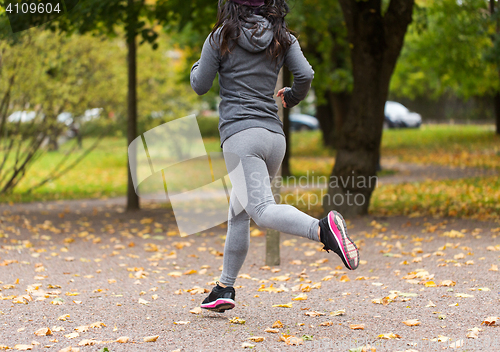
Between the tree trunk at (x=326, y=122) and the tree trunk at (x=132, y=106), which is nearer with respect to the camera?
the tree trunk at (x=132, y=106)

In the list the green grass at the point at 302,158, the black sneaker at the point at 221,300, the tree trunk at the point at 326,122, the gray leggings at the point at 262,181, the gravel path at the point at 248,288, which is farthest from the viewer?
the tree trunk at the point at 326,122

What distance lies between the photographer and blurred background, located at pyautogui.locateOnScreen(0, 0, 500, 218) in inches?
346

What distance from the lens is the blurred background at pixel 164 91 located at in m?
8.79

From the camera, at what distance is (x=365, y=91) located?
7.99 m

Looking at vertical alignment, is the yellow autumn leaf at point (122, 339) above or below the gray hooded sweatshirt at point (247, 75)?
below

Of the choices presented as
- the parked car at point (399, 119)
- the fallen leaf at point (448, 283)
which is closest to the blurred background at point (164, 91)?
the fallen leaf at point (448, 283)

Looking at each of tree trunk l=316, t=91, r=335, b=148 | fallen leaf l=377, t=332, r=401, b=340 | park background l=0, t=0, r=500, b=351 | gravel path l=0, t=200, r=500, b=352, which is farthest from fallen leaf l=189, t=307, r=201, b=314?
tree trunk l=316, t=91, r=335, b=148

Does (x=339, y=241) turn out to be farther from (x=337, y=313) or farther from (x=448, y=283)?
(x=448, y=283)

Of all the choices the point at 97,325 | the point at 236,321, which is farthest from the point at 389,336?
the point at 97,325

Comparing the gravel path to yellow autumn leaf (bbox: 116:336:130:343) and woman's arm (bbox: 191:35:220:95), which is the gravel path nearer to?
yellow autumn leaf (bbox: 116:336:130:343)

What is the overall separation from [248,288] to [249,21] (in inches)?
97.4

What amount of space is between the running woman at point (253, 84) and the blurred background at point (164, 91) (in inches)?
202

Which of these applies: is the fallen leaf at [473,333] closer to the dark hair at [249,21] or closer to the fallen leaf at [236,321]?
the fallen leaf at [236,321]

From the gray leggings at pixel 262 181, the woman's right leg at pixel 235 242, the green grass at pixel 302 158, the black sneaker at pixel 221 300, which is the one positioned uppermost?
the gray leggings at pixel 262 181
